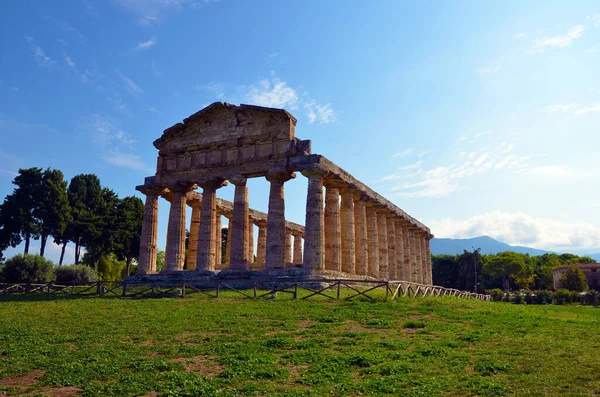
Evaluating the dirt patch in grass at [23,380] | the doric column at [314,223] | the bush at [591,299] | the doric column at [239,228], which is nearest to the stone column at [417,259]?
the bush at [591,299]

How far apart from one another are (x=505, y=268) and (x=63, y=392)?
11027 cm

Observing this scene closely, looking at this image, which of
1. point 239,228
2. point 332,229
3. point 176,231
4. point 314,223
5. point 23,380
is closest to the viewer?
point 23,380

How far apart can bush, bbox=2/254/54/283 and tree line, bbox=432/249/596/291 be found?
84000mm

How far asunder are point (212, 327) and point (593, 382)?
1275 centimetres

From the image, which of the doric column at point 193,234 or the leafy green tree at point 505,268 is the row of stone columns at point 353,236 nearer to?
the doric column at point 193,234

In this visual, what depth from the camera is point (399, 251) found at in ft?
181

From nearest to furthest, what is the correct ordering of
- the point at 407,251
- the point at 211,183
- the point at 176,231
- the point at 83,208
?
the point at 211,183 → the point at 176,231 → the point at 407,251 → the point at 83,208

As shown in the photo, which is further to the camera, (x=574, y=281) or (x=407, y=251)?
(x=574, y=281)

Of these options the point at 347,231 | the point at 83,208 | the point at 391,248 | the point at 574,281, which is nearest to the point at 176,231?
the point at 347,231

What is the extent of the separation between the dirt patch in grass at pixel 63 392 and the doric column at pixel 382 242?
39.9 meters

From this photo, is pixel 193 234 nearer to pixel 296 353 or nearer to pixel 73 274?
pixel 73 274

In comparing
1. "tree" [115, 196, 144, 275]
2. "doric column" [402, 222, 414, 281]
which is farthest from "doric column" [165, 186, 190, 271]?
"tree" [115, 196, 144, 275]

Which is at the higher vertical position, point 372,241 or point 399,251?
point 372,241

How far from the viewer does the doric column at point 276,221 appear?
36.0m
